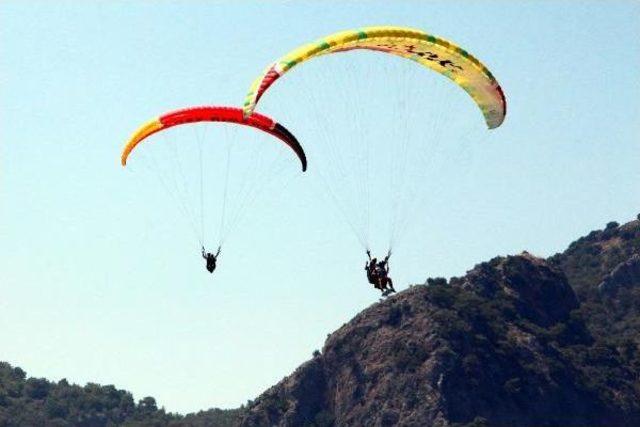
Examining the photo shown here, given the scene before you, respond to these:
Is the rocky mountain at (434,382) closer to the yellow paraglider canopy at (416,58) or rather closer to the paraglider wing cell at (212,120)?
the paraglider wing cell at (212,120)

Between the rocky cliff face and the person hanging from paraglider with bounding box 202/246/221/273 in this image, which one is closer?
the person hanging from paraglider with bounding box 202/246/221/273

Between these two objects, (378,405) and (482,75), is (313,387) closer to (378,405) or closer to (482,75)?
(378,405)

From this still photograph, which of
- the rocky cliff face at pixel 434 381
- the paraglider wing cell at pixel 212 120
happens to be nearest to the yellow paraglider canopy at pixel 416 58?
the paraglider wing cell at pixel 212 120

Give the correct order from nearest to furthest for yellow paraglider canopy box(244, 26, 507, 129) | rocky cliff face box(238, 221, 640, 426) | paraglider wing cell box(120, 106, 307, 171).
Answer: yellow paraglider canopy box(244, 26, 507, 129)
paraglider wing cell box(120, 106, 307, 171)
rocky cliff face box(238, 221, 640, 426)

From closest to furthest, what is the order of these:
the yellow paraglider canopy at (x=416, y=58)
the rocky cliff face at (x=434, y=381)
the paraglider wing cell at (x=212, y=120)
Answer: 1. the yellow paraglider canopy at (x=416, y=58)
2. the paraglider wing cell at (x=212, y=120)
3. the rocky cliff face at (x=434, y=381)

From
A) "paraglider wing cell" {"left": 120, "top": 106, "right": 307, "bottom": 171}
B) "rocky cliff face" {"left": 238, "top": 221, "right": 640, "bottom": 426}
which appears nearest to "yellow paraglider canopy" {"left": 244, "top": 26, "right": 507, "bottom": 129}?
"paraglider wing cell" {"left": 120, "top": 106, "right": 307, "bottom": 171}

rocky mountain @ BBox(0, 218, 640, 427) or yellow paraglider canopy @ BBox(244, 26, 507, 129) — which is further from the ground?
rocky mountain @ BBox(0, 218, 640, 427)

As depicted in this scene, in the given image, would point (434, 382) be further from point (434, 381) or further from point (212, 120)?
point (212, 120)

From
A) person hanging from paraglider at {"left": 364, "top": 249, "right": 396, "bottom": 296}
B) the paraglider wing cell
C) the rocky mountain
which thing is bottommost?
person hanging from paraglider at {"left": 364, "top": 249, "right": 396, "bottom": 296}

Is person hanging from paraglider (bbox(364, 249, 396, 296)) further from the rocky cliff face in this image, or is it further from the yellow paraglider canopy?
the rocky cliff face

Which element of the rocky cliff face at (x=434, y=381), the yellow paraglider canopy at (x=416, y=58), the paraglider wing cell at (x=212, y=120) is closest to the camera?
the yellow paraglider canopy at (x=416, y=58)

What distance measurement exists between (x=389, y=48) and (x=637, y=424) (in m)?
139

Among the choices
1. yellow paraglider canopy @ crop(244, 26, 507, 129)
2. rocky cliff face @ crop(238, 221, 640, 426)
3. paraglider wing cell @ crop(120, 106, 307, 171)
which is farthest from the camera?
rocky cliff face @ crop(238, 221, 640, 426)

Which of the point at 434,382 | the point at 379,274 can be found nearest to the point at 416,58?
the point at 379,274
